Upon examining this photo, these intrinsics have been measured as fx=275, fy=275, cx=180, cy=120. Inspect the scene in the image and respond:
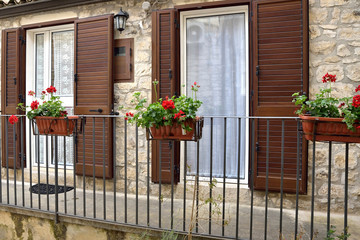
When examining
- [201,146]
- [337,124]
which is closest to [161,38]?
[201,146]

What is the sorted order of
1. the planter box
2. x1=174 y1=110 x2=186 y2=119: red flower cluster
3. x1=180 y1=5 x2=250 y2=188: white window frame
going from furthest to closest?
x1=180 y1=5 x2=250 y2=188: white window frame
the planter box
x1=174 y1=110 x2=186 y2=119: red flower cluster

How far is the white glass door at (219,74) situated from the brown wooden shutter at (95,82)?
103cm

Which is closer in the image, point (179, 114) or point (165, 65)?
point (179, 114)

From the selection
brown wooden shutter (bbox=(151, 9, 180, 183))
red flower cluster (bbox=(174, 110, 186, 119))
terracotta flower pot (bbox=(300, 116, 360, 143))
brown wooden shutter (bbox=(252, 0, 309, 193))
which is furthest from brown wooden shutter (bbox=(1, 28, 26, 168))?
terracotta flower pot (bbox=(300, 116, 360, 143))

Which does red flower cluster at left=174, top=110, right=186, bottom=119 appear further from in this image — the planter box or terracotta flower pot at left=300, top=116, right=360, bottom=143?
terracotta flower pot at left=300, top=116, right=360, bottom=143

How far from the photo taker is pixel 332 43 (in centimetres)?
297

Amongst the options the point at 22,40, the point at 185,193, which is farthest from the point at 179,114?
the point at 22,40

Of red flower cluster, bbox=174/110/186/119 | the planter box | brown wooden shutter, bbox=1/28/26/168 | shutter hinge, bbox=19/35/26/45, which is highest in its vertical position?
shutter hinge, bbox=19/35/26/45

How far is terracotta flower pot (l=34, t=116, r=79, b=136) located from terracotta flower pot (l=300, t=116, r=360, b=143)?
2122 millimetres

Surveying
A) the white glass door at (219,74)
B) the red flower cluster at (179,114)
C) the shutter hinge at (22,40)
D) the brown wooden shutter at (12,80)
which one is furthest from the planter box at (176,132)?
the shutter hinge at (22,40)

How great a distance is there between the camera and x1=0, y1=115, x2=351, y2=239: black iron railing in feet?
7.63

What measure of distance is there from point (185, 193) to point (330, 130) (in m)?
1.34

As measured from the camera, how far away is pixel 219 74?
3441 millimetres

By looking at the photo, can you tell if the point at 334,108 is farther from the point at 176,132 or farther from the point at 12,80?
the point at 12,80
